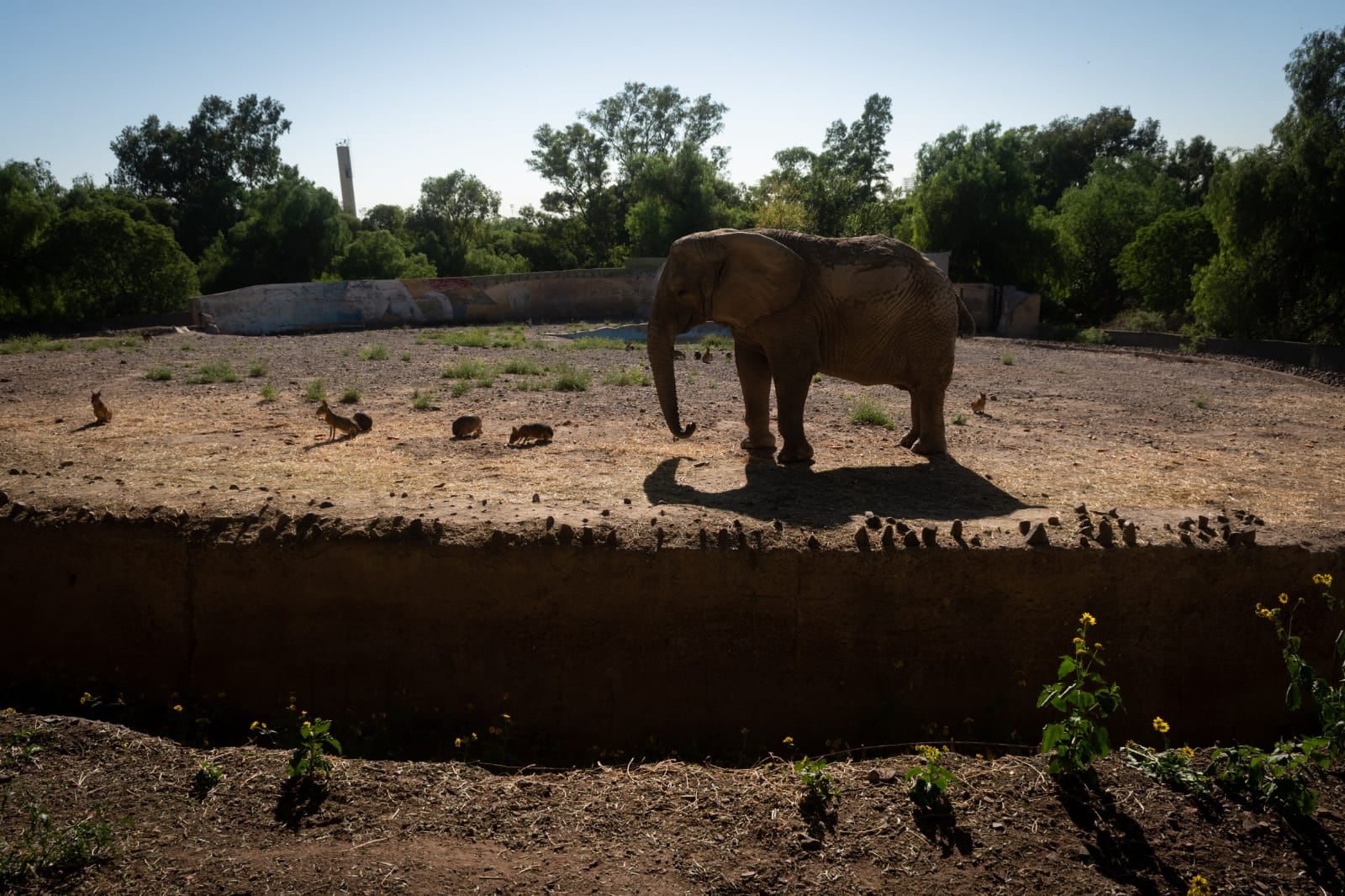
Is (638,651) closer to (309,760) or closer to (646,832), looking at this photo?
(646,832)

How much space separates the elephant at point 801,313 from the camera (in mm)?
8578

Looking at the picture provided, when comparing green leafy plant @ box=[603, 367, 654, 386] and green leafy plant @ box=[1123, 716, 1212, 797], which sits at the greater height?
green leafy plant @ box=[603, 367, 654, 386]

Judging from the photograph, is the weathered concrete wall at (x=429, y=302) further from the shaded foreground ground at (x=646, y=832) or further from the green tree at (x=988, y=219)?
the shaded foreground ground at (x=646, y=832)

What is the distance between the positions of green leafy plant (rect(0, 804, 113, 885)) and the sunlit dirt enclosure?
0.21 ft

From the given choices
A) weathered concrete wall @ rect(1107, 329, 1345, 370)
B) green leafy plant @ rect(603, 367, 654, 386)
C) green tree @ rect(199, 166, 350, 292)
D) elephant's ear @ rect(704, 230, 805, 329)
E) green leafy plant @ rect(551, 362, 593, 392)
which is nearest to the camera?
elephant's ear @ rect(704, 230, 805, 329)

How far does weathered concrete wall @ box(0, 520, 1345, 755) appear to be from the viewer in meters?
6.25

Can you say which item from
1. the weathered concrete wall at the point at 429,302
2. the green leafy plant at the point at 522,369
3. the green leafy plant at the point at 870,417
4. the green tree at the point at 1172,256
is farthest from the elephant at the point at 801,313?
the weathered concrete wall at the point at 429,302

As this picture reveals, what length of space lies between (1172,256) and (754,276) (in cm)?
2669

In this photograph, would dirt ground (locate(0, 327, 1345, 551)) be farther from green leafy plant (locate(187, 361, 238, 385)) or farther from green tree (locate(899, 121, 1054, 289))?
→ green tree (locate(899, 121, 1054, 289))

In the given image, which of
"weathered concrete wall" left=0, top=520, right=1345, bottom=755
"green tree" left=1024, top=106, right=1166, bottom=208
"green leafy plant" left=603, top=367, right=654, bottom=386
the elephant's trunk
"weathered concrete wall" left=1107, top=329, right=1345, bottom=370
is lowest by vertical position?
"weathered concrete wall" left=0, top=520, right=1345, bottom=755

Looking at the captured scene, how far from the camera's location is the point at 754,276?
8.52 meters

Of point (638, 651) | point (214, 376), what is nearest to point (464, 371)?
point (214, 376)

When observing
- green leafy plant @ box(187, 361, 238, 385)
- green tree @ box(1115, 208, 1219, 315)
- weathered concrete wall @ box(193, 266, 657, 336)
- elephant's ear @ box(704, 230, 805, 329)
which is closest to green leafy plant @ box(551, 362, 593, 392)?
green leafy plant @ box(187, 361, 238, 385)

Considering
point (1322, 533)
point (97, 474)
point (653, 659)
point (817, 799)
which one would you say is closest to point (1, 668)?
point (97, 474)
